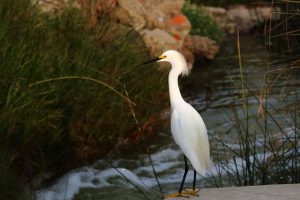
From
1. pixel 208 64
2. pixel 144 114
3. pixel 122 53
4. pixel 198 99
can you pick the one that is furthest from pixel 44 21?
pixel 208 64

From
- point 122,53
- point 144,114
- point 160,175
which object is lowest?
point 160,175

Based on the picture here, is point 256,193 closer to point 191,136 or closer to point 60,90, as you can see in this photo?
point 191,136

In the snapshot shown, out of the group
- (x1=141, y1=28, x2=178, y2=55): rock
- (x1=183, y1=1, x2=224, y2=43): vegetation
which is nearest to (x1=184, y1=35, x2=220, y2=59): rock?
(x1=183, y1=1, x2=224, y2=43): vegetation

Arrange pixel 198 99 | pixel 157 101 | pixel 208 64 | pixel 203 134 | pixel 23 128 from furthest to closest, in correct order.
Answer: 1. pixel 208 64
2. pixel 198 99
3. pixel 157 101
4. pixel 23 128
5. pixel 203 134

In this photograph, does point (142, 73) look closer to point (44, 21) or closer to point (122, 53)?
point (122, 53)

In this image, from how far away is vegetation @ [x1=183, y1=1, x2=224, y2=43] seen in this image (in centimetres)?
1219

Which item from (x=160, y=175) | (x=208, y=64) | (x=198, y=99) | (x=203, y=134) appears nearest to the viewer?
(x=203, y=134)

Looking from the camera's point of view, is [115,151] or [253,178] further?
[115,151]

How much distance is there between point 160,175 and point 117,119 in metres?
0.67

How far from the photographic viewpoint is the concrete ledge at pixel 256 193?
11.6 feet

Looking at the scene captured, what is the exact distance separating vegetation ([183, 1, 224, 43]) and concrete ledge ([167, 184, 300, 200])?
842 centimetres

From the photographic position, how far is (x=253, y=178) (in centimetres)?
435

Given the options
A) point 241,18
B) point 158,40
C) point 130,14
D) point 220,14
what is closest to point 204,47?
point 158,40

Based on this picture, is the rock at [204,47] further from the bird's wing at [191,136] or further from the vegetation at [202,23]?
the bird's wing at [191,136]
